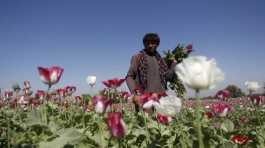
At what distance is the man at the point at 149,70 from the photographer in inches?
212

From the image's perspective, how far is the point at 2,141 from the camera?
3.40 meters

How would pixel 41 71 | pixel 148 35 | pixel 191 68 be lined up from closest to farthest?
pixel 191 68, pixel 41 71, pixel 148 35

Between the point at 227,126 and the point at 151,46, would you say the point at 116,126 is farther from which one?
the point at 151,46

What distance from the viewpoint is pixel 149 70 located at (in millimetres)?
5480

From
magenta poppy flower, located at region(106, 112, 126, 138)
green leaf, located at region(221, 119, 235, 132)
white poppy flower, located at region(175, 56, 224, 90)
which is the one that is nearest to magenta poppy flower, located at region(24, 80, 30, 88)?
green leaf, located at region(221, 119, 235, 132)

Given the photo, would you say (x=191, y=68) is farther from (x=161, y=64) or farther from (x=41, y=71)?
(x=161, y=64)

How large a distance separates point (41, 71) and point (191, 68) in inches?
47.7

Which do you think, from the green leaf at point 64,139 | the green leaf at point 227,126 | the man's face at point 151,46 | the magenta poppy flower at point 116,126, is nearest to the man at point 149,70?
the man's face at point 151,46

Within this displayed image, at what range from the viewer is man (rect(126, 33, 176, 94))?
538 centimetres

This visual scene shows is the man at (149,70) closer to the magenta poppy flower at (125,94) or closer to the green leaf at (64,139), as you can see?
the magenta poppy flower at (125,94)

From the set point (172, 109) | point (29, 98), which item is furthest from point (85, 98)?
point (172, 109)

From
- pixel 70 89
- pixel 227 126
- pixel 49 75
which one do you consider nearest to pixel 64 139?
pixel 49 75

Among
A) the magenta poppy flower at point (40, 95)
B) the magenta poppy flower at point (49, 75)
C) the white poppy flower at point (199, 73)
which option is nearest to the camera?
the white poppy flower at point (199, 73)

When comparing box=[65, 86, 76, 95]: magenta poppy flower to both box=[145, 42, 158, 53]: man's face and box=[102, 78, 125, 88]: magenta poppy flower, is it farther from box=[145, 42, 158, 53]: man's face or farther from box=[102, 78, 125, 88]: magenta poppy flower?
box=[102, 78, 125, 88]: magenta poppy flower
